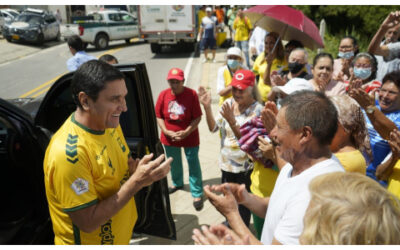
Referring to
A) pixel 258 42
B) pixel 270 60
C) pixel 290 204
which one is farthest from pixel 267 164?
pixel 258 42

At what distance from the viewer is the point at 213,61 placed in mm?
13961

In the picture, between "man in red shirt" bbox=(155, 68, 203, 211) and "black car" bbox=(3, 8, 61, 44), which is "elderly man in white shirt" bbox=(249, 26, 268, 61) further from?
"man in red shirt" bbox=(155, 68, 203, 211)

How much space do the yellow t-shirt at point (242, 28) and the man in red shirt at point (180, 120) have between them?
8.33 metres

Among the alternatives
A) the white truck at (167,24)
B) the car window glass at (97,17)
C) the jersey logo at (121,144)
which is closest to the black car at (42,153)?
the jersey logo at (121,144)

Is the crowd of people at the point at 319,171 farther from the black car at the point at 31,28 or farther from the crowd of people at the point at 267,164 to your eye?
the black car at the point at 31,28

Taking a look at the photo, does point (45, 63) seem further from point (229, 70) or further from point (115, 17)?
point (115, 17)

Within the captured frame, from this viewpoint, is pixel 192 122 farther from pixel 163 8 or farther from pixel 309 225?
pixel 163 8

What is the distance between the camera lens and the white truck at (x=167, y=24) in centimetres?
1571

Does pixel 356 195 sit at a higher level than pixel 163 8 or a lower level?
lower

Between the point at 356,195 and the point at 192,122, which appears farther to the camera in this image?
the point at 192,122

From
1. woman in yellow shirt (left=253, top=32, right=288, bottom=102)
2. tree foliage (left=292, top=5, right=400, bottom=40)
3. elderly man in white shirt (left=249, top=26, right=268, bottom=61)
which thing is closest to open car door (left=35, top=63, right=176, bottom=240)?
woman in yellow shirt (left=253, top=32, right=288, bottom=102)

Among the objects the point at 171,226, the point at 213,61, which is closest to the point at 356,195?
the point at 171,226

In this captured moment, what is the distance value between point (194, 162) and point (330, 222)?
3.18 m

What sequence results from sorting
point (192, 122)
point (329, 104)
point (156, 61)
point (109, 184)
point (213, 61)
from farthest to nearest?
point (156, 61)
point (213, 61)
point (192, 122)
point (109, 184)
point (329, 104)
